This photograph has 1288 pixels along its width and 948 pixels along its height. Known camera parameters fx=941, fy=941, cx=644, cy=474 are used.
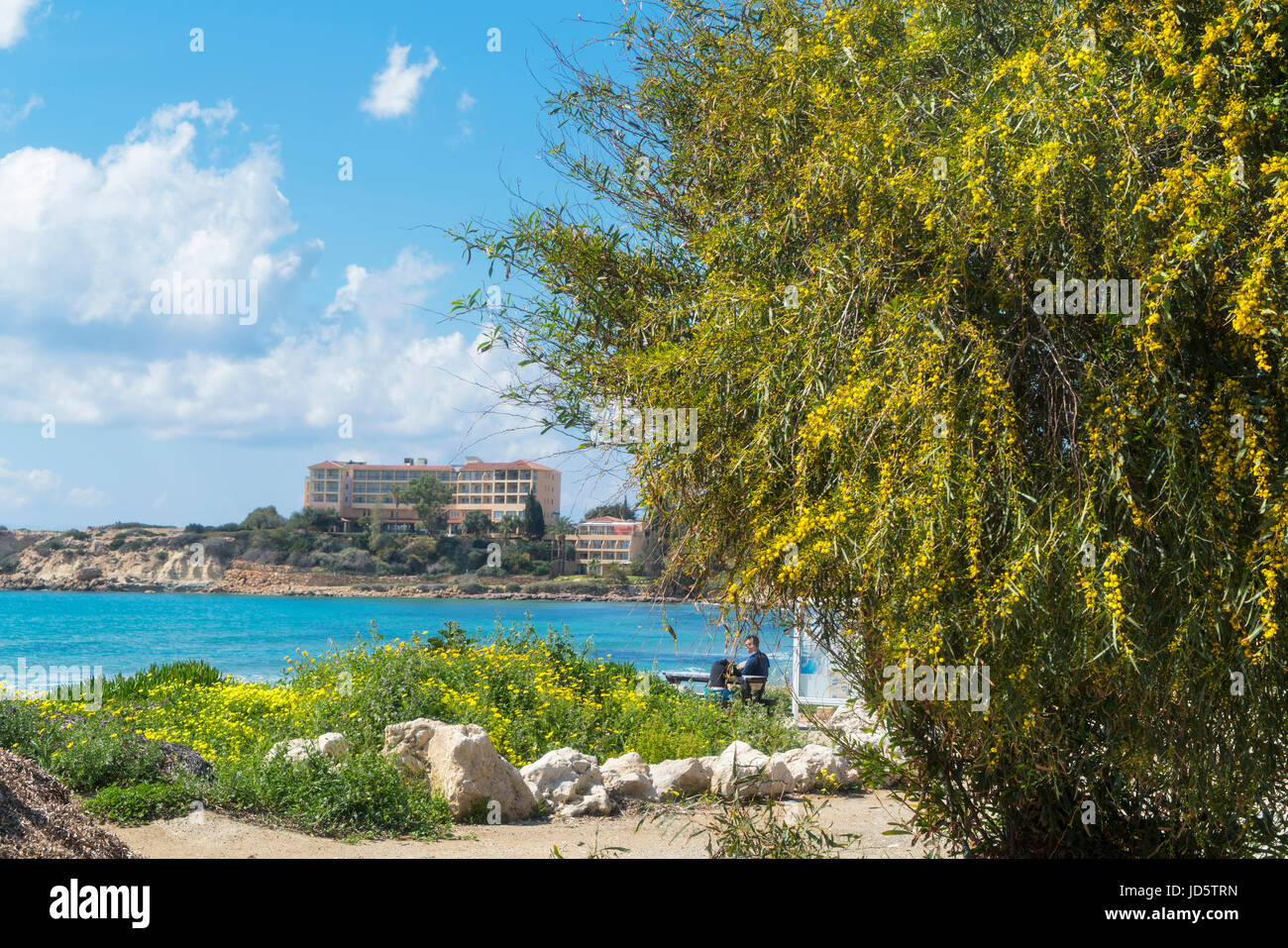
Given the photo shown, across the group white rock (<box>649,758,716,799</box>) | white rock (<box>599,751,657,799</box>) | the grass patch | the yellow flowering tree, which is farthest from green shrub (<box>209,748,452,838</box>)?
the yellow flowering tree

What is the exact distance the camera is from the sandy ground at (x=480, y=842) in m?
5.84

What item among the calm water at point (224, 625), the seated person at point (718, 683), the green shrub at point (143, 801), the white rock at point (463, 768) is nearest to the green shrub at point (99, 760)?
the green shrub at point (143, 801)

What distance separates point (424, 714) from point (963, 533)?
265 inches

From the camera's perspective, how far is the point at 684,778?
8117 millimetres

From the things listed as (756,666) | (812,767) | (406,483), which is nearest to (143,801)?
(812,767)

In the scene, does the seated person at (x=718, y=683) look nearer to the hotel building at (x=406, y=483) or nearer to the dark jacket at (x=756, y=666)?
the dark jacket at (x=756, y=666)

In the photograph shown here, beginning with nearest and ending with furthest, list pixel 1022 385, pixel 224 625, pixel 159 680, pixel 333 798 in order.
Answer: pixel 1022 385
pixel 333 798
pixel 159 680
pixel 224 625

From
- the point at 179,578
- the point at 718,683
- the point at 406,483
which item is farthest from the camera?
the point at 406,483

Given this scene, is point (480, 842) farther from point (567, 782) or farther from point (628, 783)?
point (628, 783)

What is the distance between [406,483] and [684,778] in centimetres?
9467

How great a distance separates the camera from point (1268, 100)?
3.28m

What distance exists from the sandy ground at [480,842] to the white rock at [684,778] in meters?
→ 0.64
